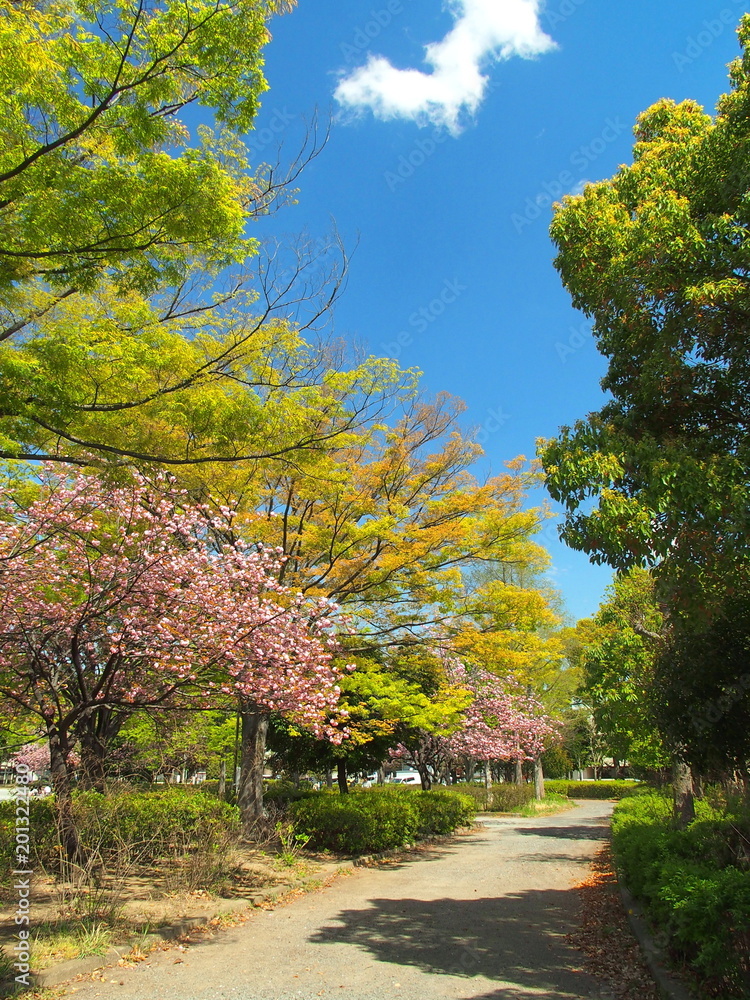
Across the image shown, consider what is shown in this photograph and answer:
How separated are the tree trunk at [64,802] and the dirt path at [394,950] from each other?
2.02 meters

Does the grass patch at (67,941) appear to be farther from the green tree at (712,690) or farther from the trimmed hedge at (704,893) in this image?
the green tree at (712,690)

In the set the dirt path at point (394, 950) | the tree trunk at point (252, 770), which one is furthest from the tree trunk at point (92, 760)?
the tree trunk at point (252, 770)

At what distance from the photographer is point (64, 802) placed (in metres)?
7.03

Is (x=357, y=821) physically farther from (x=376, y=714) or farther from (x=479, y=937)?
(x=479, y=937)

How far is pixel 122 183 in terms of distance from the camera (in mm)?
4488

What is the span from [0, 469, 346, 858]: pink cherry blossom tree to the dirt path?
252 centimetres

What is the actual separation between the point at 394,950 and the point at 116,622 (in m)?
5.13

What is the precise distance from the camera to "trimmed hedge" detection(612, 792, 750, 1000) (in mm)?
3756

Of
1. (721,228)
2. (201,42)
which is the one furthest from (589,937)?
(201,42)

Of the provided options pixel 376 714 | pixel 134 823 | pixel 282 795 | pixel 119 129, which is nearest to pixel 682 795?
pixel 376 714

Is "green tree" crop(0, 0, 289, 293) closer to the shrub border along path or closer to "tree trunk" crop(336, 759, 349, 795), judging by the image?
the shrub border along path

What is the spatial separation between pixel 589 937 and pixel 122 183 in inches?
Answer: 339

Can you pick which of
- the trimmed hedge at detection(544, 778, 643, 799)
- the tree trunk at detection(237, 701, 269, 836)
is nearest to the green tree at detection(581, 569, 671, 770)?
the tree trunk at detection(237, 701, 269, 836)

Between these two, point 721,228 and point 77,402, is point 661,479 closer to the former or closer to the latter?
point 721,228
